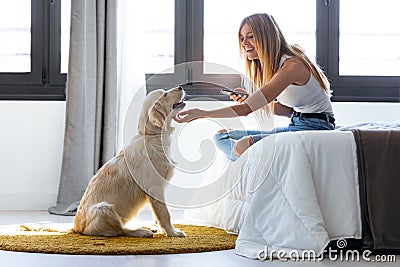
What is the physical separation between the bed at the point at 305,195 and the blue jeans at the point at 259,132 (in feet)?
1.26

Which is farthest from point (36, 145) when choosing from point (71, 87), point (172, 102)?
point (172, 102)

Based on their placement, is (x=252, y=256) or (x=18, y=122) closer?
(x=252, y=256)

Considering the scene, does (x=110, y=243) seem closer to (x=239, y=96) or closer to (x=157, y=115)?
(x=157, y=115)

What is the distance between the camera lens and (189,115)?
2.99 metres

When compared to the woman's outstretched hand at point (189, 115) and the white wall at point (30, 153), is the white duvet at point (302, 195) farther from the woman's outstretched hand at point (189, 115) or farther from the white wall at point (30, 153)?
the white wall at point (30, 153)

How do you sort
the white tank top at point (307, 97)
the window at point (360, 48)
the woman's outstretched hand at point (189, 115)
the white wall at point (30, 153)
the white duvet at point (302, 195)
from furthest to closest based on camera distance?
the window at point (360, 48), the white wall at point (30, 153), the white tank top at point (307, 97), the woman's outstretched hand at point (189, 115), the white duvet at point (302, 195)

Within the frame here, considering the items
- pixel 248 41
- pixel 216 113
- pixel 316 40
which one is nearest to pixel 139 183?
pixel 216 113

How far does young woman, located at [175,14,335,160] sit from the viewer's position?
3.07 meters

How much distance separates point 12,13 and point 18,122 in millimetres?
719

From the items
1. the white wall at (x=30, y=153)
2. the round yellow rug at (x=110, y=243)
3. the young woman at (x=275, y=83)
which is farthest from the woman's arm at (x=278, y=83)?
the white wall at (x=30, y=153)

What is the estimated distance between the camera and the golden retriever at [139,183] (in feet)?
10.0

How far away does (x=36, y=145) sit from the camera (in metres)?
4.61

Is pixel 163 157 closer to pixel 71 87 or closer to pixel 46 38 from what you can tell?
pixel 71 87

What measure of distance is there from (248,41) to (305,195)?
88cm
